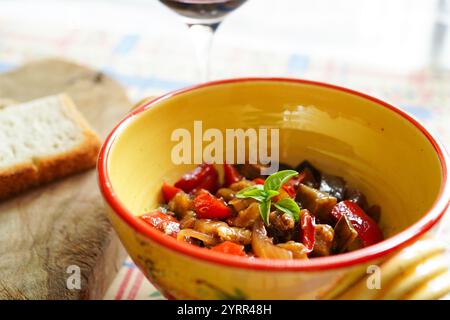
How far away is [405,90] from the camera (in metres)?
2.82

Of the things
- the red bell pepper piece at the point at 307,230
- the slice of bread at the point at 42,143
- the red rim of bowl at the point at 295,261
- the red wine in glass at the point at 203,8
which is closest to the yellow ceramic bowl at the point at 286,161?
the red rim of bowl at the point at 295,261

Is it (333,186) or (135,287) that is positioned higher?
(333,186)

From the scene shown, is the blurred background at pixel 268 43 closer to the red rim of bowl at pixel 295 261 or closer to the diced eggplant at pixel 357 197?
the diced eggplant at pixel 357 197

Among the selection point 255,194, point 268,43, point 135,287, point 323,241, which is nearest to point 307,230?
point 323,241

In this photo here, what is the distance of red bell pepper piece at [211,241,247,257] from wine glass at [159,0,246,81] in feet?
2.82

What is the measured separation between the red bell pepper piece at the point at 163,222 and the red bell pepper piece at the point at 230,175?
0.85 feet

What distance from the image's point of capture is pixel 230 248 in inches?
50.9

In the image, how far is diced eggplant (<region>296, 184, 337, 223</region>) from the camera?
1.47 metres

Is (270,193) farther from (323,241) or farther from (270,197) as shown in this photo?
(323,241)

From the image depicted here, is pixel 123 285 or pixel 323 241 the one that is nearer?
pixel 323 241

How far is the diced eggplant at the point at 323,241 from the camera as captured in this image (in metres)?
1.34

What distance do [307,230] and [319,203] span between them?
121 mm

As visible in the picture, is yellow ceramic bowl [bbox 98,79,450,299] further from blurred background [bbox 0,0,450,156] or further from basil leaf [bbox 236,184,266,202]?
blurred background [bbox 0,0,450,156]
